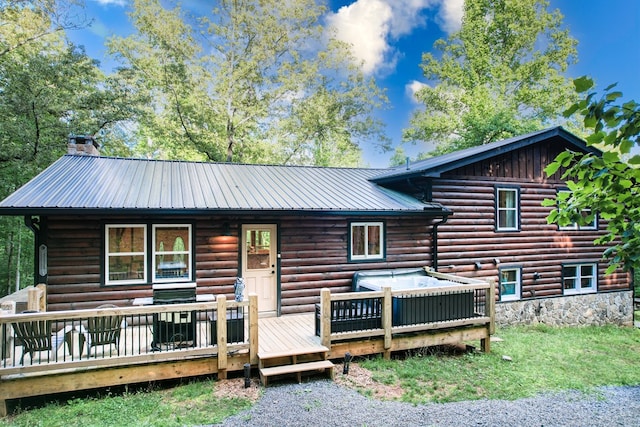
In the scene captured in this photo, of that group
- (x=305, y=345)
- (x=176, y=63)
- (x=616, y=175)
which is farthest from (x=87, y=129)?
(x=616, y=175)

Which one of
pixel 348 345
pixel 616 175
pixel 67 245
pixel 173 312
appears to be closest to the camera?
pixel 616 175

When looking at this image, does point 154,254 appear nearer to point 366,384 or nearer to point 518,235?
point 366,384

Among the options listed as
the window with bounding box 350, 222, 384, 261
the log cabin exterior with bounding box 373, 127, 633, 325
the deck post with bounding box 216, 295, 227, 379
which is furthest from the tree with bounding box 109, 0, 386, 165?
the deck post with bounding box 216, 295, 227, 379

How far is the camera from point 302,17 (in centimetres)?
2303

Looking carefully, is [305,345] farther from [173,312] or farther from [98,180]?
[98,180]

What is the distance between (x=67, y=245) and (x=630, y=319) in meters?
16.7

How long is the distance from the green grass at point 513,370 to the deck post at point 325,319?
94cm

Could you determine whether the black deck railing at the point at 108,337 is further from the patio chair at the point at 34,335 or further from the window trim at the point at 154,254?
the window trim at the point at 154,254

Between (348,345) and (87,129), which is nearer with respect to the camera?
(348,345)

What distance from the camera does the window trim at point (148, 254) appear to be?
7758mm

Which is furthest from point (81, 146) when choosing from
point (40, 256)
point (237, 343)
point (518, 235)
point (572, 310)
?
point (572, 310)

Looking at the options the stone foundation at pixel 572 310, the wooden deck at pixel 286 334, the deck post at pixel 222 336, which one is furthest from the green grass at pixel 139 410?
the stone foundation at pixel 572 310

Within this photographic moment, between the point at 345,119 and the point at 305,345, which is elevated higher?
the point at 345,119

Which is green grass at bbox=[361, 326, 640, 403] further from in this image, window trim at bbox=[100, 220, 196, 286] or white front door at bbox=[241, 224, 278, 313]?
window trim at bbox=[100, 220, 196, 286]
